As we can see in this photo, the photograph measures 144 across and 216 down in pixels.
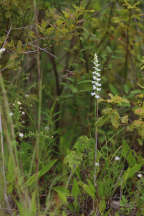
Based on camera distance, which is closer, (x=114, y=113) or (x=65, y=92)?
(x=114, y=113)

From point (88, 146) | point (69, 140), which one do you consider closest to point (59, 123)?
point (69, 140)

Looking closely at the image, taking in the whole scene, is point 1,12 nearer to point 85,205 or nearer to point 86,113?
point 86,113

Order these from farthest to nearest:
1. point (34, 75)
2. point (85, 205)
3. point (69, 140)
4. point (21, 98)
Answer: point (34, 75), point (69, 140), point (21, 98), point (85, 205)

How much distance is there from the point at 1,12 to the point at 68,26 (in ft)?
1.68

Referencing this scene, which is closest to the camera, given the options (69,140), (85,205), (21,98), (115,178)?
(85,205)

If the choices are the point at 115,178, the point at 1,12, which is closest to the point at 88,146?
the point at 115,178

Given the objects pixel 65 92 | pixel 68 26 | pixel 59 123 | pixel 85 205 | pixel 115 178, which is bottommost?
pixel 85 205

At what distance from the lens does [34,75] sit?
2764 mm

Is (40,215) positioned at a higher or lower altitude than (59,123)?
lower

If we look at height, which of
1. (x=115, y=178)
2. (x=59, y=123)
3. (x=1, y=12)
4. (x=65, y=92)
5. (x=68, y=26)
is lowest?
(x=115, y=178)

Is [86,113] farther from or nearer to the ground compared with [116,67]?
nearer to the ground

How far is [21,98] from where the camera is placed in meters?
1.97

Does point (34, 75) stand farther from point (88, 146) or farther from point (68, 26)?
point (88, 146)

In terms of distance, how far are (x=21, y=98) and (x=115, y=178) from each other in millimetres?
858
